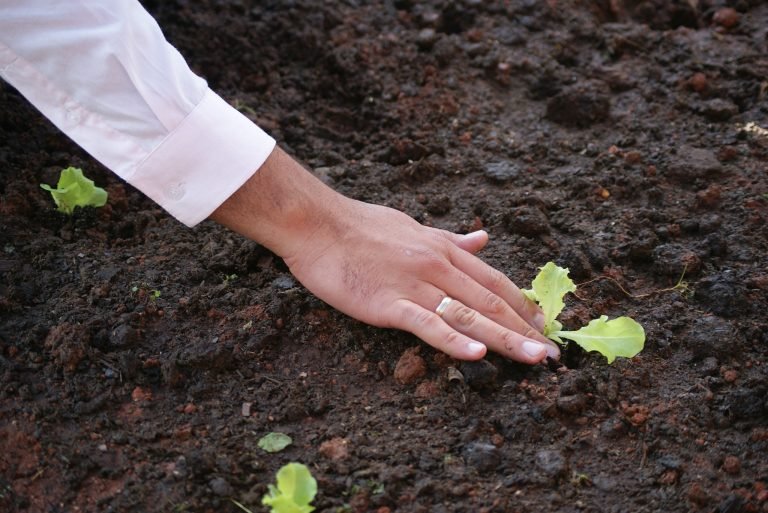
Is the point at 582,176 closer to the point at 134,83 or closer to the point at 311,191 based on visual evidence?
the point at 311,191

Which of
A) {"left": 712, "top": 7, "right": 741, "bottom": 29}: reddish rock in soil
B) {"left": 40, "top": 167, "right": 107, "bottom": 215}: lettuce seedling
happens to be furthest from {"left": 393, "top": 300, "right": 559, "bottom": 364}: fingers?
{"left": 712, "top": 7, "right": 741, "bottom": 29}: reddish rock in soil

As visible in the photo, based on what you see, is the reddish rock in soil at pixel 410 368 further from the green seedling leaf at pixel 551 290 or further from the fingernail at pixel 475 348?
the green seedling leaf at pixel 551 290

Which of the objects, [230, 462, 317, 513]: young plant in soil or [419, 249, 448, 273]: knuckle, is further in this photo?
[419, 249, 448, 273]: knuckle

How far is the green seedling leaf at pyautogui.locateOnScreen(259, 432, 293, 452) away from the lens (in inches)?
84.7

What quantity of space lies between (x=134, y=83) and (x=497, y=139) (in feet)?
5.14

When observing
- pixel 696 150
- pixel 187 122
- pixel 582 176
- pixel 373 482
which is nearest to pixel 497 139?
pixel 582 176

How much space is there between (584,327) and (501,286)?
0.25 metres

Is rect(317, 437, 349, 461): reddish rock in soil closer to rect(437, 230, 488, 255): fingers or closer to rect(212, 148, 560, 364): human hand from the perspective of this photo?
rect(212, 148, 560, 364): human hand

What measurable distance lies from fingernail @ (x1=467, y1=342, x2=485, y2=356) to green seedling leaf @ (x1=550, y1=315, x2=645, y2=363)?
0.30m

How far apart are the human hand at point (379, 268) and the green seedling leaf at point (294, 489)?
0.53 meters

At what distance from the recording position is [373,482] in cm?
206

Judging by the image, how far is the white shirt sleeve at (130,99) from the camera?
2.14 metres

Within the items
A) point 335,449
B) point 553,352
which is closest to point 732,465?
point 553,352

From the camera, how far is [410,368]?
90.9 inches
